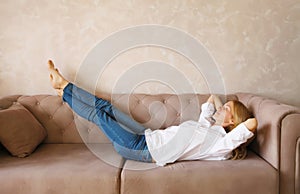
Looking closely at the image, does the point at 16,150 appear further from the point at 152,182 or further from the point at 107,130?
the point at 152,182

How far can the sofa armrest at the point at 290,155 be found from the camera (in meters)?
1.72

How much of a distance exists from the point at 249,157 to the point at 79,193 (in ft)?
3.48

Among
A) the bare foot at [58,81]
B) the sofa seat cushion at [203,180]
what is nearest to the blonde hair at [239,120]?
the sofa seat cushion at [203,180]

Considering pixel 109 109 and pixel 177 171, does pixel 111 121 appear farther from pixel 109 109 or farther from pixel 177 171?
pixel 177 171

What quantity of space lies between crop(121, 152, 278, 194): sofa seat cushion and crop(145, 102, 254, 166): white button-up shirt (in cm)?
13

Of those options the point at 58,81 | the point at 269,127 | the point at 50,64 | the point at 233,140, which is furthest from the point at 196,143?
the point at 50,64

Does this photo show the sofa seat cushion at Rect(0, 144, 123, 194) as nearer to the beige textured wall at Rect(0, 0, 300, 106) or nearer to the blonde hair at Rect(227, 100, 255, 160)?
the blonde hair at Rect(227, 100, 255, 160)

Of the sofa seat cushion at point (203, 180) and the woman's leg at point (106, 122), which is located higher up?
→ the woman's leg at point (106, 122)

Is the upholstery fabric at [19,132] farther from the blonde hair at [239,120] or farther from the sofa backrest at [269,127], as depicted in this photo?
the sofa backrest at [269,127]

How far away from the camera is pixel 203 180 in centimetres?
169

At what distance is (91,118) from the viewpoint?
7.25 ft

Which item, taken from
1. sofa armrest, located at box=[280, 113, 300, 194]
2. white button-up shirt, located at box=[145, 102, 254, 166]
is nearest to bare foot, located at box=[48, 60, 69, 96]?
white button-up shirt, located at box=[145, 102, 254, 166]

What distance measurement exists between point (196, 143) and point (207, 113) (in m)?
0.38

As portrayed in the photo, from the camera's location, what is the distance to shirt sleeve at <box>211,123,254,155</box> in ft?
5.89
